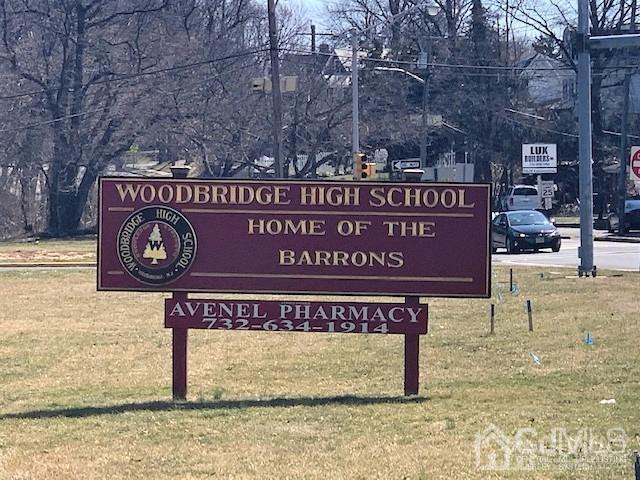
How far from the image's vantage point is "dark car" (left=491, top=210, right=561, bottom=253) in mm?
37031

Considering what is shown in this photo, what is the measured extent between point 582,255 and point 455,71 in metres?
41.1

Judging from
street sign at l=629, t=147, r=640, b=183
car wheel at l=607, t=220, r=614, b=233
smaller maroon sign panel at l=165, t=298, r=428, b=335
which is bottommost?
car wheel at l=607, t=220, r=614, b=233

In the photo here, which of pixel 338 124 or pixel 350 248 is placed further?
pixel 338 124

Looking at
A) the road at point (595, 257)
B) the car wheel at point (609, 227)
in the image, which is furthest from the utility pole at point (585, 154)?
the car wheel at point (609, 227)

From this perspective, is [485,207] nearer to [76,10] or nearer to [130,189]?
[130,189]

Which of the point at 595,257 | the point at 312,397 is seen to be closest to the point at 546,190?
the point at 595,257

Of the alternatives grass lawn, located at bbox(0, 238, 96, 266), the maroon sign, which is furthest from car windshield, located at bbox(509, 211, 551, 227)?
the maroon sign

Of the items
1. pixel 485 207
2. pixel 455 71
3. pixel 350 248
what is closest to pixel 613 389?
pixel 485 207

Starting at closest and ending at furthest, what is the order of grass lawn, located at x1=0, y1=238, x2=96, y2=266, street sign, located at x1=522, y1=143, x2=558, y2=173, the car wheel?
grass lawn, located at x1=0, y1=238, x2=96, y2=266 < street sign, located at x1=522, y1=143, x2=558, y2=173 < the car wheel

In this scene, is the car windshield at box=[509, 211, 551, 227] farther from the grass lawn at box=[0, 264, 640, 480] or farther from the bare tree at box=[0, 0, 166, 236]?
the bare tree at box=[0, 0, 166, 236]

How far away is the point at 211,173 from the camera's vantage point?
59.1m

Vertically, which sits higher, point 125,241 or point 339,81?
point 339,81

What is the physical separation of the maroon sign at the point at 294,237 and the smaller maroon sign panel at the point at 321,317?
0.50 feet

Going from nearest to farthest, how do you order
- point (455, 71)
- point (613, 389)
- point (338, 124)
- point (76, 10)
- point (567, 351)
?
point (613, 389) < point (567, 351) < point (76, 10) < point (338, 124) < point (455, 71)
